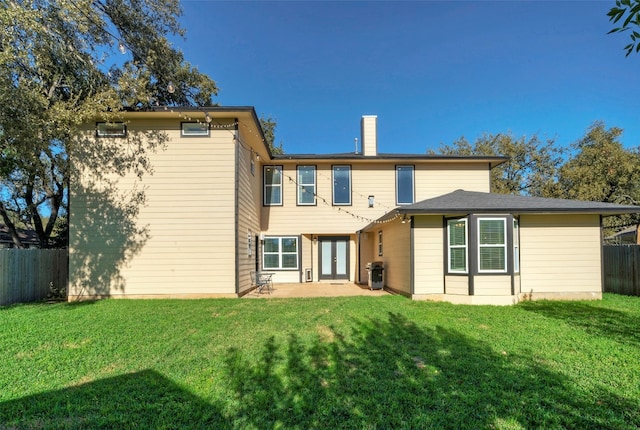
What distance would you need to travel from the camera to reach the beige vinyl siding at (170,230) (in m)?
9.02

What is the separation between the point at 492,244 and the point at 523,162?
707 inches

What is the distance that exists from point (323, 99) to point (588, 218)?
1391 cm

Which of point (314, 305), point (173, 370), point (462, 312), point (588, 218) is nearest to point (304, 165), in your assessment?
point (314, 305)

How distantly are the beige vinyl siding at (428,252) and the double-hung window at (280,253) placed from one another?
18.5 feet

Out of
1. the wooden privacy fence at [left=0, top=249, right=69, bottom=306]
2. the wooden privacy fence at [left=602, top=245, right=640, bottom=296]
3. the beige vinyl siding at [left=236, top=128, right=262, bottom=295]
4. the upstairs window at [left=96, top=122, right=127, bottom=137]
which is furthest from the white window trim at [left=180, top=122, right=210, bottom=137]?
the wooden privacy fence at [left=602, top=245, right=640, bottom=296]

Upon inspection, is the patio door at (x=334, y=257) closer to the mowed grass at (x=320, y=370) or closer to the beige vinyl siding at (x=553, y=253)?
the beige vinyl siding at (x=553, y=253)

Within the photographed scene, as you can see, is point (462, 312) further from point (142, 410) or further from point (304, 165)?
point (304, 165)

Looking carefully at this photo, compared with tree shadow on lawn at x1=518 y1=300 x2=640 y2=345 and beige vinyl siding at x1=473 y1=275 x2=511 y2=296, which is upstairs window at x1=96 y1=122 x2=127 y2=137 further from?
tree shadow on lawn at x1=518 y1=300 x2=640 y2=345

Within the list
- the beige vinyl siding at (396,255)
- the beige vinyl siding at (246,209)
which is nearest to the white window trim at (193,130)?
the beige vinyl siding at (246,209)

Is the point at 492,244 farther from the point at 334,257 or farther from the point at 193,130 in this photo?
the point at 193,130

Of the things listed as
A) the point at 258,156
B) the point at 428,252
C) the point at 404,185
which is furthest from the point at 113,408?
the point at 404,185

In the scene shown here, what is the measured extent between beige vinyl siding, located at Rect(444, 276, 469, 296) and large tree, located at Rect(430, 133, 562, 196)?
16799 mm

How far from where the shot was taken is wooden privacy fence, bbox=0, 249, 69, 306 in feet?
27.4

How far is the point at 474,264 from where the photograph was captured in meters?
8.14
